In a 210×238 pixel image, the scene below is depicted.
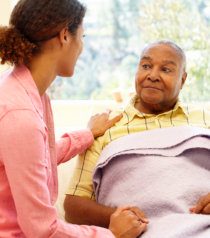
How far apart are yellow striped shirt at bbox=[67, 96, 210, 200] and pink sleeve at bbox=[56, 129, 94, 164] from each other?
0.07 metres

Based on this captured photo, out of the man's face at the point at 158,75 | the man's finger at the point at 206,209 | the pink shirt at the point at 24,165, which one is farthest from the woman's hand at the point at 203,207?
the man's face at the point at 158,75

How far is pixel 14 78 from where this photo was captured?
1096 mm

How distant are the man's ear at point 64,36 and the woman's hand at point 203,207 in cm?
77

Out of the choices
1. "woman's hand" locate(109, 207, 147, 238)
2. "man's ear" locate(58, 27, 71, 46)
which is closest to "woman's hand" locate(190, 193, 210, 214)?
"woman's hand" locate(109, 207, 147, 238)

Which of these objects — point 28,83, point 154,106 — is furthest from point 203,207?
point 28,83

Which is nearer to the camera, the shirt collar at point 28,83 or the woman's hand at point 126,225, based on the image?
the shirt collar at point 28,83

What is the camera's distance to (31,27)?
3.53 ft

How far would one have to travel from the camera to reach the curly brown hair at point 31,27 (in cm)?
107

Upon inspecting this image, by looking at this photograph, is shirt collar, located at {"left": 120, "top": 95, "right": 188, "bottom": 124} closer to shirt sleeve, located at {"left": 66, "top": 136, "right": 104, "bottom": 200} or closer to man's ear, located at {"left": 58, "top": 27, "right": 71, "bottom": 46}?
shirt sleeve, located at {"left": 66, "top": 136, "right": 104, "bottom": 200}

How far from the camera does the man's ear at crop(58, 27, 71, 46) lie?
1111 millimetres

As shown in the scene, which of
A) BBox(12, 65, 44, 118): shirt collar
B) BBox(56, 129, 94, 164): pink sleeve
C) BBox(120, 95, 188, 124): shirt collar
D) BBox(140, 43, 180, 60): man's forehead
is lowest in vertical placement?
BBox(56, 129, 94, 164): pink sleeve

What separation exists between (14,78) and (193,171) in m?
0.80

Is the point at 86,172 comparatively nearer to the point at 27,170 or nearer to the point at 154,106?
the point at 154,106

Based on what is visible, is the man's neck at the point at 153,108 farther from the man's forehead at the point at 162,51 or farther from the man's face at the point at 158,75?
the man's forehead at the point at 162,51
